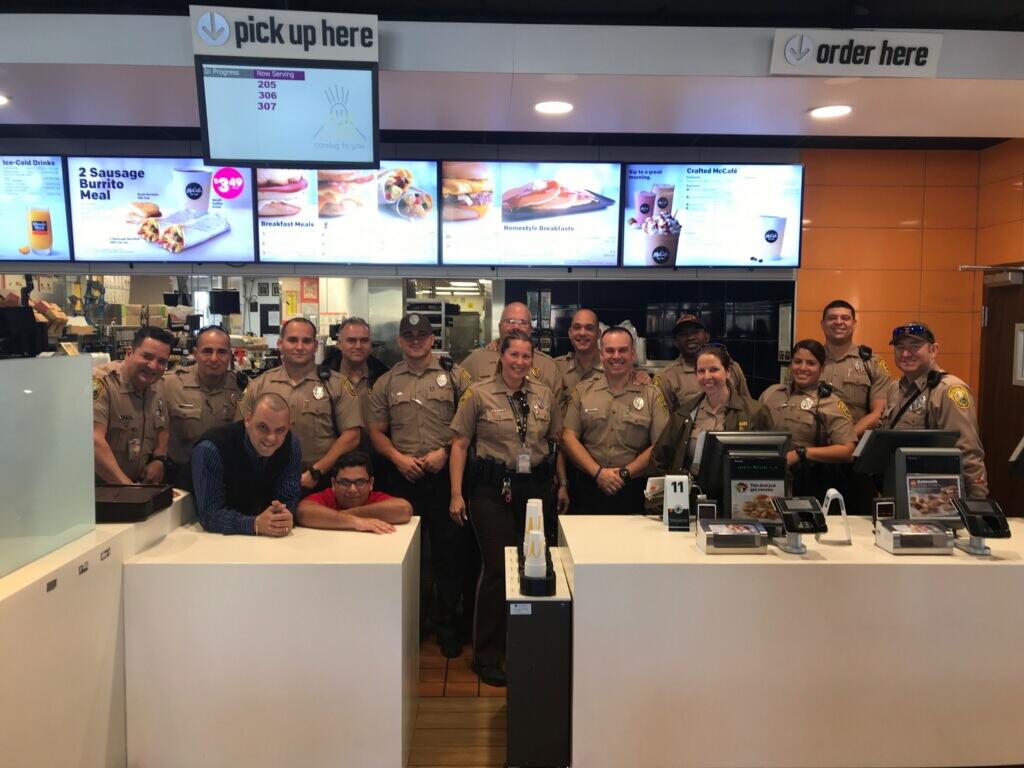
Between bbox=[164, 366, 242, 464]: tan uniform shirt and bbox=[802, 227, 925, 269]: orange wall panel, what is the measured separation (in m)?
4.35

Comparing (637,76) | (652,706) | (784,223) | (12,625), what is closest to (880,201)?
(784,223)

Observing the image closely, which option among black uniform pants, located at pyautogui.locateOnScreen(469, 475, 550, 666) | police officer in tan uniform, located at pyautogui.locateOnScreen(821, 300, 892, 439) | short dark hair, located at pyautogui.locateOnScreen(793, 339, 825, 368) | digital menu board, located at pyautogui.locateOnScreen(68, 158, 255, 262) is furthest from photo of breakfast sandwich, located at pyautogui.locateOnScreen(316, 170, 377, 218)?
police officer in tan uniform, located at pyautogui.locateOnScreen(821, 300, 892, 439)

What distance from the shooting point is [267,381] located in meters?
3.67

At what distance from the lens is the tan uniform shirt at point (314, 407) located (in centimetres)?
359

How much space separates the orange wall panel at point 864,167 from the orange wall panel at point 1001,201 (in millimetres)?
472

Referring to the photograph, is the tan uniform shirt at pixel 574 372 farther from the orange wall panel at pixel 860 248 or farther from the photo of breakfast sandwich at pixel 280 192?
the orange wall panel at pixel 860 248

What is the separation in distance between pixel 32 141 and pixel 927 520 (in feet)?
19.5

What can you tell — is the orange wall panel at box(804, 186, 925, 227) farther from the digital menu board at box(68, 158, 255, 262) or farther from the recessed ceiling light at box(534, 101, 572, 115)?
the digital menu board at box(68, 158, 255, 262)

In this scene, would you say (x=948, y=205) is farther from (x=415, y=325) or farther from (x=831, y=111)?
(x=415, y=325)

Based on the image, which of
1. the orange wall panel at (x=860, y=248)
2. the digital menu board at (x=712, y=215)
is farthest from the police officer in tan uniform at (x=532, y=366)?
the orange wall panel at (x=860, y=248)

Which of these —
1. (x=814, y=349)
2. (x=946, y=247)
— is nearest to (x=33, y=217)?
(x=814, y=349)

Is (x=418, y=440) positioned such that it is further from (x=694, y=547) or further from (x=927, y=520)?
(x=927, y=520)

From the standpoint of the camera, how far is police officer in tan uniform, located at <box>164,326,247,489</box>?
3.65m

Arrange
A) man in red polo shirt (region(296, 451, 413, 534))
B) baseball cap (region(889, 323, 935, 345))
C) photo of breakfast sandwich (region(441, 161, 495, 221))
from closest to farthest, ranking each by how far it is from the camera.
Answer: man in red polo shirt (region(296, 451, 413, 534)), baseball cap (region(889, 323, 935, 345)), photo of breakfast sandwich (region(441, 161, 495, 221))
